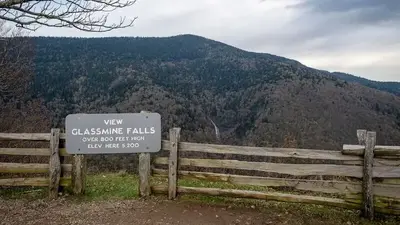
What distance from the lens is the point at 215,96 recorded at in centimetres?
7206

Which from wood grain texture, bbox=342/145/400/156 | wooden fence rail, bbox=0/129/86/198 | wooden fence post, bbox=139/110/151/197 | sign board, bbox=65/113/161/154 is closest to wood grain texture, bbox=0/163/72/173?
wooden fence rail, bbox=0/129/86/198

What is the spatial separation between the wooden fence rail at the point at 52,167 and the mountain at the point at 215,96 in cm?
1407

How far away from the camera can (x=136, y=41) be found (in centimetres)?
10656

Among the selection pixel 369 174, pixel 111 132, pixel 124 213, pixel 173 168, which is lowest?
pixel 124 213

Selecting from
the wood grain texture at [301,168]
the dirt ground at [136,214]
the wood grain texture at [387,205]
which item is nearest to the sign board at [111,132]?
the wood grain texture at [301,168]

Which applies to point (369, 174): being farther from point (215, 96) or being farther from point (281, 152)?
point (215, 96)

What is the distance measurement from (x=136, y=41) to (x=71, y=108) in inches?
2773

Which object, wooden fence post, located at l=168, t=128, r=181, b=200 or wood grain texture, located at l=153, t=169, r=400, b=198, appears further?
wooden fence post, located at l=168, t=128, r=181, b=200

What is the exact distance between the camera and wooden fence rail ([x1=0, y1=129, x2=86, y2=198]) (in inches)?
319

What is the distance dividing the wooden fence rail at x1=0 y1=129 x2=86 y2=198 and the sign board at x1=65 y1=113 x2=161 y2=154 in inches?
10.9

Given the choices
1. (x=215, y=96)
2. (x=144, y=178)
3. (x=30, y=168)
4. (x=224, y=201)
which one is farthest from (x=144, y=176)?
(x=215, y=96)

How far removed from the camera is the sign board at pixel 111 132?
802 cm

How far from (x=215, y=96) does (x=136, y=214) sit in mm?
65436

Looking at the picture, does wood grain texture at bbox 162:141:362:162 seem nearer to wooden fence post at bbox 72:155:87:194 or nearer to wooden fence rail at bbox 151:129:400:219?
wooden fence rail at bbox 151:129:400:219
